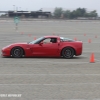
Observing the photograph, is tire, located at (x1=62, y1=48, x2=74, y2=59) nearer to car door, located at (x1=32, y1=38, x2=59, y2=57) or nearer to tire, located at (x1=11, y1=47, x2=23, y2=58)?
car door, located at (x1=32, y1=38, x2=59, y2=57)

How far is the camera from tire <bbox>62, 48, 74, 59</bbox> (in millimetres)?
17781

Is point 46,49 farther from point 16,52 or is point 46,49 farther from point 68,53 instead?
point 16,52

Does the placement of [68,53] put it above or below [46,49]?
below

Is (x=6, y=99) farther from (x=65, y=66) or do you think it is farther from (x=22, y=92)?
(x=65, y=66)

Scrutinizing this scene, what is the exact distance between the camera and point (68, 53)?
17797mm

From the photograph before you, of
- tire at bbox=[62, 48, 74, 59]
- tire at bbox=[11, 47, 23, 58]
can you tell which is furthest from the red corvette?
tire at bbox=[11, 47, 23, 58]

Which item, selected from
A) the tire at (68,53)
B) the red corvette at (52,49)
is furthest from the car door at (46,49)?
the tire at (68,53)

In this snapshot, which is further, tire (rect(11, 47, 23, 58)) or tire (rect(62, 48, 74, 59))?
tire (rect(62, 48, 74, 59))

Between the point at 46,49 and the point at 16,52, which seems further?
the point at 46,49

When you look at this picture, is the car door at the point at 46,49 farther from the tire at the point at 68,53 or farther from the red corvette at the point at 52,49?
the tire at the point at 68,53

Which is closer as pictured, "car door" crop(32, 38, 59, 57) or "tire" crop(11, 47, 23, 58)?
"tire" crop(11, 47, 23, 58)

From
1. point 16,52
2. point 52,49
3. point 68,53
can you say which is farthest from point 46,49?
point 16,52

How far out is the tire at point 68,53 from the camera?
700 inches

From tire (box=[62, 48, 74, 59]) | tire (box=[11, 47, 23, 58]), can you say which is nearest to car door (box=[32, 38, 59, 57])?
tire (box=[62, 48, 74, 59])
